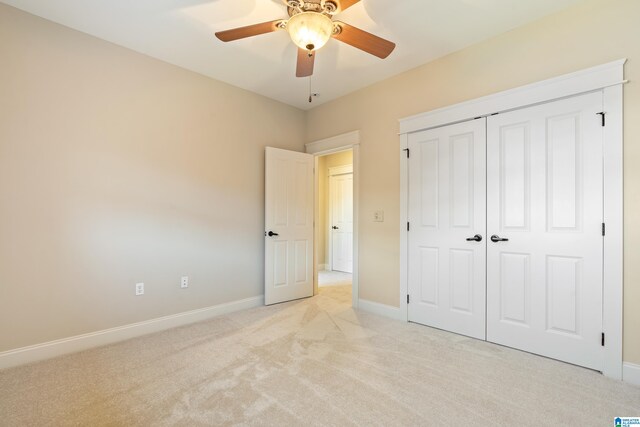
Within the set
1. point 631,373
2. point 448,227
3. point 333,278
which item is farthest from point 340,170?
point 631,373

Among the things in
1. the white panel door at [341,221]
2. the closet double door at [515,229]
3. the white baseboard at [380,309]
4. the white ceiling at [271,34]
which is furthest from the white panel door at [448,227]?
the white panel door at [341,221]

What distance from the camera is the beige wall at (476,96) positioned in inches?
81.5

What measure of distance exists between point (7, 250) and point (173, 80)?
82.8 inches

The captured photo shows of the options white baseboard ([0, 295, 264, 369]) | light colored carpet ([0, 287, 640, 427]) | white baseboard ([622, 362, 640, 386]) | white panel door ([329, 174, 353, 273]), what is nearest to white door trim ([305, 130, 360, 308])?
light colored carpet ([0, 287, 640, 427])

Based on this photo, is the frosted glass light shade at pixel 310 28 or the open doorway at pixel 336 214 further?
the open doorway at pixel 336 214

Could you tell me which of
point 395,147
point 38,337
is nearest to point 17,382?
point 38,337

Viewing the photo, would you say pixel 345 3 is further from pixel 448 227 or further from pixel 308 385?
pixel 308 385

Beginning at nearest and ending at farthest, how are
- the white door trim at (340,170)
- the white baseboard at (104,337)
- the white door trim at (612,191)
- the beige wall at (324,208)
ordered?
the white door trim at (612,191)
the white baseboard at (104,337)
the white door trim at (340,170)
the beige wall at (324,208)

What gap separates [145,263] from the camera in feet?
9.77

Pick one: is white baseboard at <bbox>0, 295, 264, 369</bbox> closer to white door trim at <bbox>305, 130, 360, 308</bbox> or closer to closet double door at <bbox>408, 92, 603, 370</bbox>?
white door trim at <bbox>305, 130, 360, 308</bbox>

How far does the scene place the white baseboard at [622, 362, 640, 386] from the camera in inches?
79.7

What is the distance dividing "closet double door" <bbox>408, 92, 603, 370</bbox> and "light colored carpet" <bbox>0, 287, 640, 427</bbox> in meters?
0.27

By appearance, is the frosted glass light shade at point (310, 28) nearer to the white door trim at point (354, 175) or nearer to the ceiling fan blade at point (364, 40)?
the ceiling fan blade at point (364, 40)

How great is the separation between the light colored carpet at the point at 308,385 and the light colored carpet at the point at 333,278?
2.31 m
